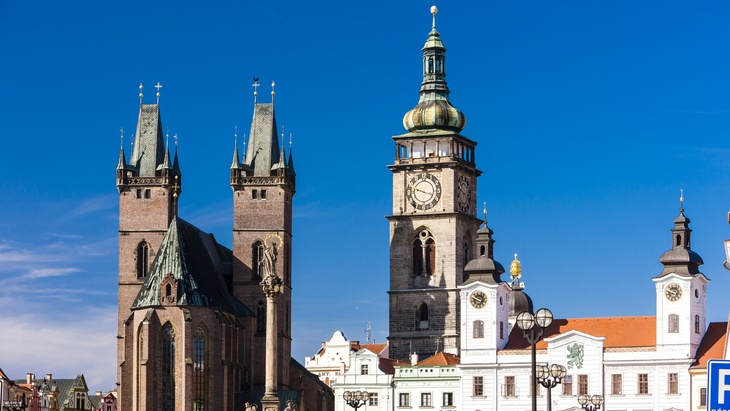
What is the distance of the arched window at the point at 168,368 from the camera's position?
95.9 metres

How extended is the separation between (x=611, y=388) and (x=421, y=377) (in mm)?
12633

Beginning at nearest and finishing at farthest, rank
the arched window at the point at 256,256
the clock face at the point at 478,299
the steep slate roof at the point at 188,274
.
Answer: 1. the clock face at the point at 478,299
2. the steep slate roof at the point at 188,274
3. the arched window at the point at 256,256

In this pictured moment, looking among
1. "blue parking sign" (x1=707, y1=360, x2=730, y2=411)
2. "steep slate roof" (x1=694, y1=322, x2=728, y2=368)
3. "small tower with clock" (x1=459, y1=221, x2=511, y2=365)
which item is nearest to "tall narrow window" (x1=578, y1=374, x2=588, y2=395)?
"small tower with clock" (x1=459, y1=221, x2=511, y2=365)

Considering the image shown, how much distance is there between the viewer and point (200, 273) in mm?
100688

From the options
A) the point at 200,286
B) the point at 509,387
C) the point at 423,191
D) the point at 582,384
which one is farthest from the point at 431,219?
the point at 582,384

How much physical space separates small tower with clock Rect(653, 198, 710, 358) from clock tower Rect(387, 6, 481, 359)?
2029cm

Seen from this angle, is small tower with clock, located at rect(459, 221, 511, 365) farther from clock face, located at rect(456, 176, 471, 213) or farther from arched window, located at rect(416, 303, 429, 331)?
clock face, located at rect(456, 176, 471, 213)

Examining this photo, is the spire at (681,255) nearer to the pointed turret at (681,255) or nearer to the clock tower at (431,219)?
the pointed turret at (681,255)

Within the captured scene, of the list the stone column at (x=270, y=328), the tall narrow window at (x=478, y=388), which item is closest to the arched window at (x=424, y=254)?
the tall narrow window at (x=478, y=388)

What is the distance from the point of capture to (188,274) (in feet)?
323

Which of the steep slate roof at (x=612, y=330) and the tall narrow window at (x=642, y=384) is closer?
the tall narrow window at (x=642, y=384)

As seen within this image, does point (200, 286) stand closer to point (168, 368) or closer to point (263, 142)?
point (168, 368)

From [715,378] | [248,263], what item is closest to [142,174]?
[248,263]

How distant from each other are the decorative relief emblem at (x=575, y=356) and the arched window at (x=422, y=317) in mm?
17724
